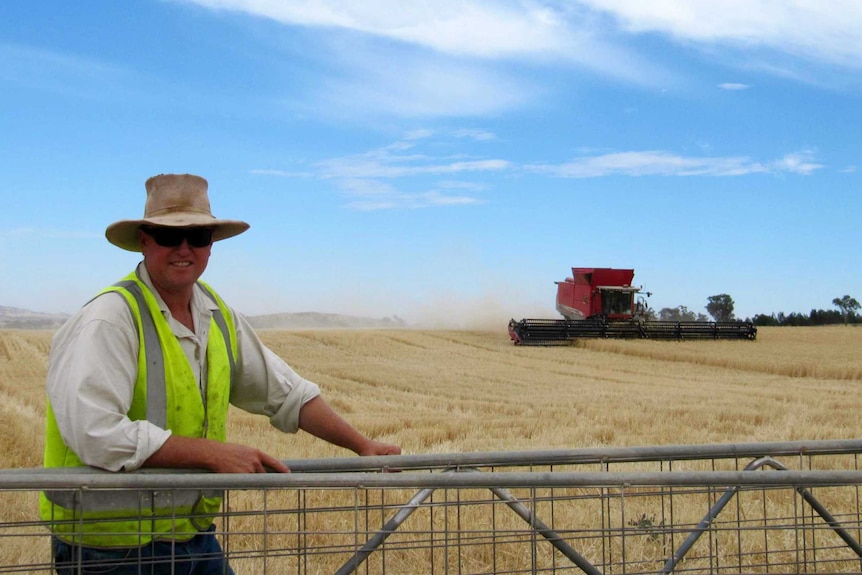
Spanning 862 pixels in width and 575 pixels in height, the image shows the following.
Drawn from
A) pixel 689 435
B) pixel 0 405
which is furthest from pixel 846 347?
pixel 0 405

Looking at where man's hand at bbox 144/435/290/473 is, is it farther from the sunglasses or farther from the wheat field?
the wheat field

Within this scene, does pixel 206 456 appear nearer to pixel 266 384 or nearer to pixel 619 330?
pixel 266 384

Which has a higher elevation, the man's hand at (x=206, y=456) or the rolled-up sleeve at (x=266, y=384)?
the rolled-up sleeve at (x=266, y=384)

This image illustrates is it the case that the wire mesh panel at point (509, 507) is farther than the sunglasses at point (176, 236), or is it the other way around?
the sunglasses at point (176, 236)

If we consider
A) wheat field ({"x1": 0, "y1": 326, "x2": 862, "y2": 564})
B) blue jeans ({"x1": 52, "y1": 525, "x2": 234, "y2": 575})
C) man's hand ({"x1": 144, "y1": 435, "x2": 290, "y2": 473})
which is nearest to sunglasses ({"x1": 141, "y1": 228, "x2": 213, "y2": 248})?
man's hand ({"x1": 144, "y1": 435, "x2": 290, "y2": 473})

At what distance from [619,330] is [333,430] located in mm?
29520

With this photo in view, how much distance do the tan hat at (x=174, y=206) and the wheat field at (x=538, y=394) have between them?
97.3 inches

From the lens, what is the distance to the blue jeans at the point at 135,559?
2664mm

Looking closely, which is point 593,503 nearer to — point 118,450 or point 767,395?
point 118,450

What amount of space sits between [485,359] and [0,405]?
1636cm

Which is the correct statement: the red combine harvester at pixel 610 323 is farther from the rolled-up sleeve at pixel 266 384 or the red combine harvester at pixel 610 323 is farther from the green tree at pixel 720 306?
the green tree at pixel 720 306

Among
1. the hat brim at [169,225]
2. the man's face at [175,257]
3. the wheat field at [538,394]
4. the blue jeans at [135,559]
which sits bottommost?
the wheat field at [538,394]

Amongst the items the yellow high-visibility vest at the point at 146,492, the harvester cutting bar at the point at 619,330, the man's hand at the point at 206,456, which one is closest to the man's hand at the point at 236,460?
the man's hand at the point at 206,456

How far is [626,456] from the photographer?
10.9ft
